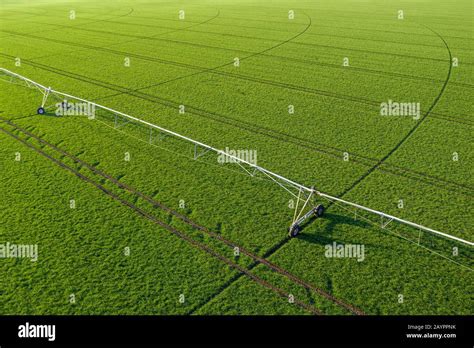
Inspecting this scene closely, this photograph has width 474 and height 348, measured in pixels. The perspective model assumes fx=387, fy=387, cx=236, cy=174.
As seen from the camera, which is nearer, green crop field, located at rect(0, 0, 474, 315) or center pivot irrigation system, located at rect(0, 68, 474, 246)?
green crop field, located at rect(0, 0, 474, 315)

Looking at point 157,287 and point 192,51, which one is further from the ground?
point 192,51

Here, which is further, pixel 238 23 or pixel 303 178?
pixel 238 23

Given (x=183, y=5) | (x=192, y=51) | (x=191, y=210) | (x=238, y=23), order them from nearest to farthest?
(x=191, y=210) < (x=192, y=51) < (x=238, y=23) < (x=183, y=5)

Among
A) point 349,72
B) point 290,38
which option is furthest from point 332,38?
point 349,72

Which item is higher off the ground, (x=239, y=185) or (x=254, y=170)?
(x=254, y=170)

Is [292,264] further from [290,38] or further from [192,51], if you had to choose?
[290,38]

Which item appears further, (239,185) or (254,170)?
(254,170)
